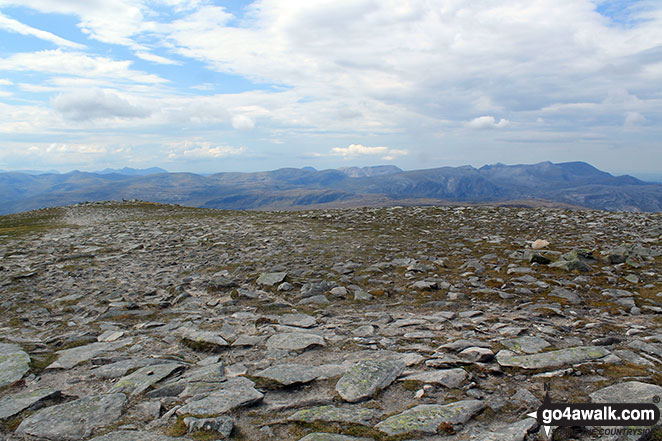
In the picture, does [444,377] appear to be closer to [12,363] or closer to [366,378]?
[366,378]

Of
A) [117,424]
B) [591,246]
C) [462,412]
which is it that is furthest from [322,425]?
[591,246]

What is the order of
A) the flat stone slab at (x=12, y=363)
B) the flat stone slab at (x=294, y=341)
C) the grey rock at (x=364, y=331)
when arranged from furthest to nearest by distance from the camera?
the grey rock at (x=364, y=331) < the flat stone slab at (x=294, y=341) < the flat stone slab at (x=12, y=363)

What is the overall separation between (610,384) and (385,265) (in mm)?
9965

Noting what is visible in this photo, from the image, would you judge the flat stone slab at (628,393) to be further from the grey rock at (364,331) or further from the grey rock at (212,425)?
the grey rock at (212,425)

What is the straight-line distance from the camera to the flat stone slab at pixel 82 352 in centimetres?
745

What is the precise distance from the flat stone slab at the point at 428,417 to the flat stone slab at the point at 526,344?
2.31 meters

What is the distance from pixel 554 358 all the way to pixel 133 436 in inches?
273

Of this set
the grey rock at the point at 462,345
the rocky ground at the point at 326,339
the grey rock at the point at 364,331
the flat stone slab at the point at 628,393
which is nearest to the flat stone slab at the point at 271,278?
the rocky ground at the point at 326,339

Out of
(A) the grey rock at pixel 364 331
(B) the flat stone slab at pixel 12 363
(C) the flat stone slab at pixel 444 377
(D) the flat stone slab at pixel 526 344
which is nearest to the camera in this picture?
(C) the flat stone slab at pixel 444 377

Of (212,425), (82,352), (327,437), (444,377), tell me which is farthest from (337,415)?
(82,352)

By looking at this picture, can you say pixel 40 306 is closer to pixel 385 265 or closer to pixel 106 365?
pixel 106 365
